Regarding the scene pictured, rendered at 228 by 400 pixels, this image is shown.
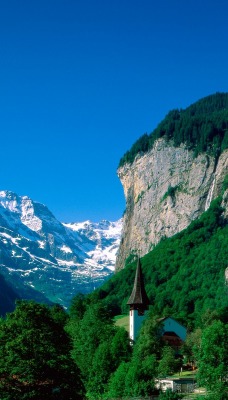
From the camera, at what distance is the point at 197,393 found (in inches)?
2849

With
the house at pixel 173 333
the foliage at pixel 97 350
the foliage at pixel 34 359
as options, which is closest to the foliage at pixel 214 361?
the foliage at pixel 34 359

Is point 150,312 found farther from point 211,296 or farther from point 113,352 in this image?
point 211,296

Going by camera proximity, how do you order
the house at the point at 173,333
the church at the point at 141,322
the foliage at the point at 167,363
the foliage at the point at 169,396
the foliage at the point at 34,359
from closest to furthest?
the foliage at the point at 34,359, the foliage at the point at 169,396, the foliage at the point at 167,363, the house at the point at 173,333, the church at the point at 141,322

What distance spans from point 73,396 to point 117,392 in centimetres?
1744

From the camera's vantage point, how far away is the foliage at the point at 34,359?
54.6 m

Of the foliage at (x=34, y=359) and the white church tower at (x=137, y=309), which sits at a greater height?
the white church tower at (x=137, y=309)

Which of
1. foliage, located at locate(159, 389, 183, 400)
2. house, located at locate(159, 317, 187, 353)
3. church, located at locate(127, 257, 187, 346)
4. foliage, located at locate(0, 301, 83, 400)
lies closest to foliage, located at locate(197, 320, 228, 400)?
foliage, located at locate(159, 389, 183, 400)

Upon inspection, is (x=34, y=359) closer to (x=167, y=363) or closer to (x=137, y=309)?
(x=167, y=363)

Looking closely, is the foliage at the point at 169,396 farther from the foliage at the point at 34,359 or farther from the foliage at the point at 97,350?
the foliage at the point at 97,350

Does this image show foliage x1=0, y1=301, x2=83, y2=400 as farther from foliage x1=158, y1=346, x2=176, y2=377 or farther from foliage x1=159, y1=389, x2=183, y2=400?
foliage x1=158, y1=346, x2=176, y2=377

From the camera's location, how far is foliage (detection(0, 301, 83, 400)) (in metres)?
54.6

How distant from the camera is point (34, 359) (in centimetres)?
5562

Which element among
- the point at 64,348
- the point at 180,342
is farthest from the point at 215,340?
the point at 180,342

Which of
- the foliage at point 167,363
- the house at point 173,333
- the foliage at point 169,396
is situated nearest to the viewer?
the foliage at point 169,396
